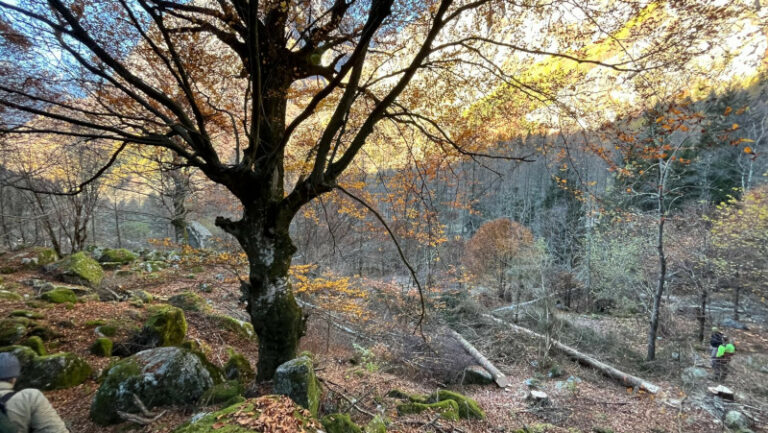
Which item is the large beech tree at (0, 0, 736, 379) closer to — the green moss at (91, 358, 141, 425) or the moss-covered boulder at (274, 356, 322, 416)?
the moss-covered boulder at (274, 356, 322, 416)

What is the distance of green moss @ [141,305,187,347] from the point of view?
5555mm

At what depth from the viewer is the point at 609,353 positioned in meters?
12.1

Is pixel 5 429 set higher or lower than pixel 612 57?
lower

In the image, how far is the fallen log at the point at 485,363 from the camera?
9486 millimetres

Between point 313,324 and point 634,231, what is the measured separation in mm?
17584

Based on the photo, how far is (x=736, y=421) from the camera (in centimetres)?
678

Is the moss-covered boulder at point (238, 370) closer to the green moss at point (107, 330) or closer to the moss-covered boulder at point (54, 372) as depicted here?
the moss-covered boulder at point (54, 372)

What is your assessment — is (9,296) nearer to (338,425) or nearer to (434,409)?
(338,425)

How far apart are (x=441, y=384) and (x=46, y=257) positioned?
14.0 m

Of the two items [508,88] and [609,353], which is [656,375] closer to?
[609,353]

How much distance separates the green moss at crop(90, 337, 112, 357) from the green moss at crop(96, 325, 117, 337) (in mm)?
389

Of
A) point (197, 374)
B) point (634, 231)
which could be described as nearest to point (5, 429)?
point (197, 374)

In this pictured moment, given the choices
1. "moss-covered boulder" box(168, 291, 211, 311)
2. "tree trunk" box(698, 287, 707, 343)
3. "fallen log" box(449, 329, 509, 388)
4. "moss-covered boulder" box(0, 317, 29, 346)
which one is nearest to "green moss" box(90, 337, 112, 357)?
"moss-covered boulder" box(0, 317, 29, 346)

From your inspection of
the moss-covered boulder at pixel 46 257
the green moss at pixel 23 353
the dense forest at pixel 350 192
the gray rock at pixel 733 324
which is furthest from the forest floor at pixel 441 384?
the gray rock at pixel 733 324
